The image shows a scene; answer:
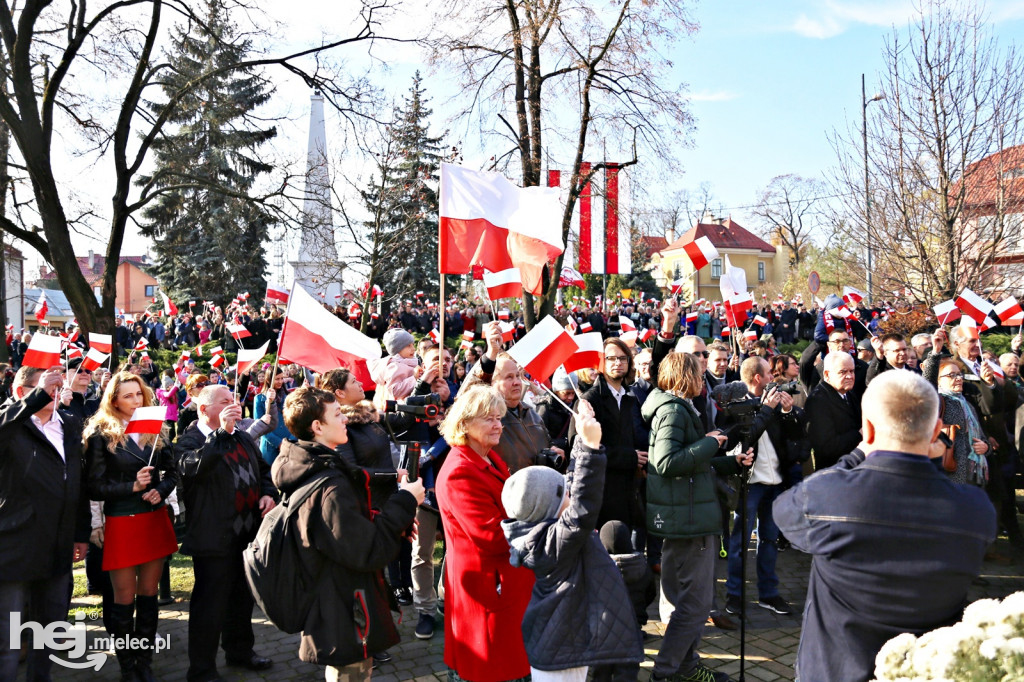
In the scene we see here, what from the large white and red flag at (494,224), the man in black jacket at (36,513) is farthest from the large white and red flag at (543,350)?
the man in black jacket at (36,513)

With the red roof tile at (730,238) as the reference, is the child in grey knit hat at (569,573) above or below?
below

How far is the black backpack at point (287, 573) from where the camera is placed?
3.52m

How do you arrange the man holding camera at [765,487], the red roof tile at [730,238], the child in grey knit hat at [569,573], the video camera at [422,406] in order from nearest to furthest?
the child in grey knit hat at [569,573] → the video camera at [422,406] → the man holding camera at [765,487] → the red roof tile at [730,238]

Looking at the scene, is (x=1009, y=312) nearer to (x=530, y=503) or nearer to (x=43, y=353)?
(x=530, y=503)

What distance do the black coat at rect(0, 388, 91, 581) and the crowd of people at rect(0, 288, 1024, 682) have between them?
1 cm

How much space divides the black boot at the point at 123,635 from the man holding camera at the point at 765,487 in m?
4.15

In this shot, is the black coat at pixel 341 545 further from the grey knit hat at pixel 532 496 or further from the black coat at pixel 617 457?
the black coat at pixel 617 457

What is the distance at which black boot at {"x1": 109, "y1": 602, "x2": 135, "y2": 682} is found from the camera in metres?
4.84

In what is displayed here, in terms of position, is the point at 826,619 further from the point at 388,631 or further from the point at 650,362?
the point at 650,362

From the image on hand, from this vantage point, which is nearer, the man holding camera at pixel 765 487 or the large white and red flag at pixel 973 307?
the man holding camera at pixel 765 487

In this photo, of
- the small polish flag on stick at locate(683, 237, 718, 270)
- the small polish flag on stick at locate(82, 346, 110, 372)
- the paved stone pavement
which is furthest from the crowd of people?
the small polish flag on stick at locate(683, 237, 718, 270)

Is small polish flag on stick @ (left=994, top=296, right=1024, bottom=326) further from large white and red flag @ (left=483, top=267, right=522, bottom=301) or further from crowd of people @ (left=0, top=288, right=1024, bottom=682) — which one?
large white and red flag @ (left=483, top=267, right=522, bottom=301)

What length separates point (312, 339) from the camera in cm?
552

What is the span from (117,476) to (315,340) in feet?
4.98
